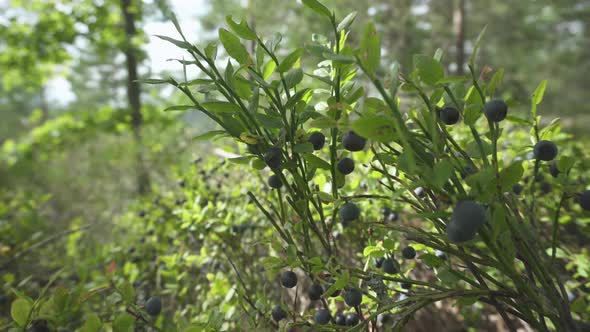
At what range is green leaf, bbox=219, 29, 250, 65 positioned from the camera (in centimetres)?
64

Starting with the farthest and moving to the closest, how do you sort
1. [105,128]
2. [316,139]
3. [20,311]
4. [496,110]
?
[105,128], [20,311], [316,139], [496,110]

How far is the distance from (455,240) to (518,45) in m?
19.5

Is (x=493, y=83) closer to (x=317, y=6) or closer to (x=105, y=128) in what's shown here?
(x=317, y=6)

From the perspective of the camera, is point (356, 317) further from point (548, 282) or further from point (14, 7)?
point (14, 7)

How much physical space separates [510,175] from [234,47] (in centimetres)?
48

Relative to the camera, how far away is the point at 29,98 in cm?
2166

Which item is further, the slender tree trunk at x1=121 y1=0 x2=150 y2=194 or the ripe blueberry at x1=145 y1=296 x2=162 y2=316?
the slender tree trunk at x1=121 y1=0 x2=150 y2=194

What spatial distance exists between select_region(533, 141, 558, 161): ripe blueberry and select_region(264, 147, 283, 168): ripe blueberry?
0.47 m

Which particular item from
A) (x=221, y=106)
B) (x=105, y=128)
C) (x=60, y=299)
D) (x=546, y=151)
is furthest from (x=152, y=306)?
(x=105, y=128)

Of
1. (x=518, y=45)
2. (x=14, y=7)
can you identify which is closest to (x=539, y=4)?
(x=518, y=45)

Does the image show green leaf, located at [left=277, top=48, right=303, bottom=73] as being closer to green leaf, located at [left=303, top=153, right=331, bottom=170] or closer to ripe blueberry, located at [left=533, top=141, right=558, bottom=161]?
green leaf, located at [left=303, top=153, right=331, bottom=170]

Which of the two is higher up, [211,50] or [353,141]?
[211,50]

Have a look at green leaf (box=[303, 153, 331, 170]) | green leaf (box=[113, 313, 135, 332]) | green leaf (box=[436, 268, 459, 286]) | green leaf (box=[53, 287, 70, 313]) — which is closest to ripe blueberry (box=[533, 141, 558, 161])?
green leaf (box=[436, 268, 459, 286])

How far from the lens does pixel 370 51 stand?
500 mm
